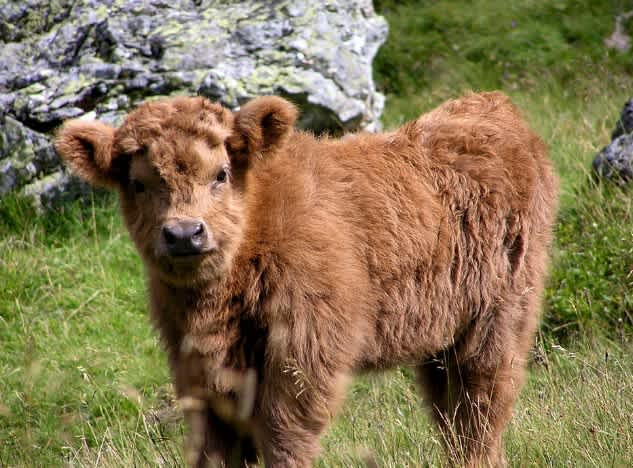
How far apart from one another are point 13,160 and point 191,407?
4211 millimetres

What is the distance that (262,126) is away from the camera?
4.91 meters

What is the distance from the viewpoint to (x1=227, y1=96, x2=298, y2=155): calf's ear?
4859mm

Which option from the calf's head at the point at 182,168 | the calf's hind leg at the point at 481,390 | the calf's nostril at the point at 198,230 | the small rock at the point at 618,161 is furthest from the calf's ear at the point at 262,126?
the small rock at the point at 618,161

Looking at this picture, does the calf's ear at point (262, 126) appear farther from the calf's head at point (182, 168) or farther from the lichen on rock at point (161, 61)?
the lichen on rock at point (161, 61)

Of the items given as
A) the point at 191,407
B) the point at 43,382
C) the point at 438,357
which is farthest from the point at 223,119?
the point at 43,382

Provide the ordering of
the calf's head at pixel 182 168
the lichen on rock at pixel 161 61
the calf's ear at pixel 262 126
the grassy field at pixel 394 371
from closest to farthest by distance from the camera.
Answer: the calf's head at pixel 182 168 < the calf's ear at pixel 262 126 < the grassy field at pixel 394 371 < the lichen on rock at pixel 161 61

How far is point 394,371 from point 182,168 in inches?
105

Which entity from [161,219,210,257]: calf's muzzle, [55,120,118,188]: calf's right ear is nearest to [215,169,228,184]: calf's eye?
[161,219,210,257]: calf's muzzle

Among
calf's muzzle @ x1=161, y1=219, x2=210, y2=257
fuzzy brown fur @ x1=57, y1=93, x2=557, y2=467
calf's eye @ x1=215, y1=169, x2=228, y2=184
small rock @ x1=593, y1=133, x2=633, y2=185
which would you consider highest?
calf's eye @ x1=215, y1=169, x2=228, y2=184

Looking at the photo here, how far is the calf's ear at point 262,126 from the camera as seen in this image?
486cm

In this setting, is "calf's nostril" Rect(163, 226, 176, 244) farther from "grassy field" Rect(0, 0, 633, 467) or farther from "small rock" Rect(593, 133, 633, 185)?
"small rock" Rect(593, 133, 633, 185)

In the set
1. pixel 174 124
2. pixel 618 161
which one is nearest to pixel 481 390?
pixel 174 124

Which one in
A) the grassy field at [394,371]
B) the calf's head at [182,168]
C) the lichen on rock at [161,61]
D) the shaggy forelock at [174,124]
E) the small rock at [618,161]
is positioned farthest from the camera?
the lichen on rock at [161,61]

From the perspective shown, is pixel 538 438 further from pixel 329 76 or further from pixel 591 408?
pixel 329 76
